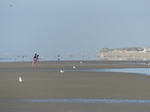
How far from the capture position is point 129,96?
1723 centimetres

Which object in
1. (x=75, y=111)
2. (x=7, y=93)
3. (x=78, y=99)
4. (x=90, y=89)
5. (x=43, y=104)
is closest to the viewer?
(x=75, y=111)

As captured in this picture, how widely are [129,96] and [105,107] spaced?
325cm

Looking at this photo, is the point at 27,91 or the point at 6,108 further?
the point at 27,91

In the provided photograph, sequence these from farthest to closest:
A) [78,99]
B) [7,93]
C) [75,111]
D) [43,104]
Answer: [7,93]
[78,99]
[43,104]
[75,111]

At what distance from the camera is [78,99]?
16.3 m

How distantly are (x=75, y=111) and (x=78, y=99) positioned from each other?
9.78 feet

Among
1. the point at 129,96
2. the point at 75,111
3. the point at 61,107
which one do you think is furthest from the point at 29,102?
the point at 129,96

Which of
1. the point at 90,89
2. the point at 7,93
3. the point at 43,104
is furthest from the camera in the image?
the point at 90,89

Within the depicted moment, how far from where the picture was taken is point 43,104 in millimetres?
14875

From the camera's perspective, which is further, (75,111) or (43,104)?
(43,104)

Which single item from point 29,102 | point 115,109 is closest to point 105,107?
point 115,109

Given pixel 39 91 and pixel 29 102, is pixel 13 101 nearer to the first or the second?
pixel 29 102

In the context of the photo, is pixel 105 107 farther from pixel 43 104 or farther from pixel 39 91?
pixel 39 91

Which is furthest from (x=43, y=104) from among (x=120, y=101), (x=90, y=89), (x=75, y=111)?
(x=90, y=89)
